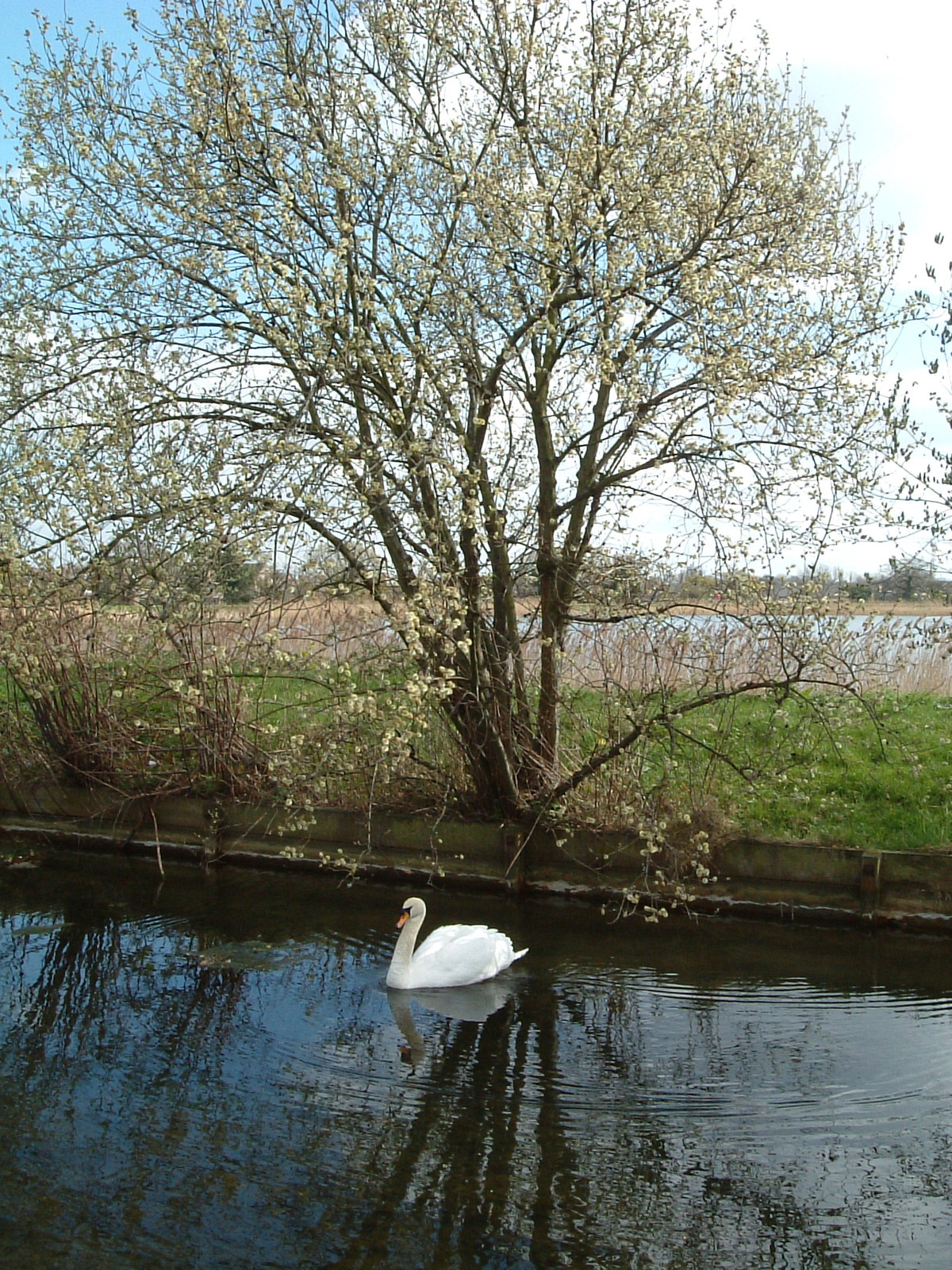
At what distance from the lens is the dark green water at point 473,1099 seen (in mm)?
5355

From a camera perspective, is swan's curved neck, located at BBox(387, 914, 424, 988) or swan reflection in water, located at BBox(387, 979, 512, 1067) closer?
swan reflection in water, located at BBox(387, 979, 512, 1067)

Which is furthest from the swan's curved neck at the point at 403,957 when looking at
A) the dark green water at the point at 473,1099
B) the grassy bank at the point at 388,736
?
the grassy bank at the point at 388,736

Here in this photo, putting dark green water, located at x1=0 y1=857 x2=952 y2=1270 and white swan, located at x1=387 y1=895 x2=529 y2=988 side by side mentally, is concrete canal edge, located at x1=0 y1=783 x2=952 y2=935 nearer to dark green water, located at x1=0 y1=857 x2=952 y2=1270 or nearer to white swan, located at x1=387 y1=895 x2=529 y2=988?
dark green water, located at x1=0 y1=857 x2=952 y2=1270

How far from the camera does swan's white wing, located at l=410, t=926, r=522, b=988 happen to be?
8656 millimetres

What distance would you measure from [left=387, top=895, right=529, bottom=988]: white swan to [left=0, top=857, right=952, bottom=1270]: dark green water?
0.19m

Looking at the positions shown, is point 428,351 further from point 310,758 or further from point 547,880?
point 547,880

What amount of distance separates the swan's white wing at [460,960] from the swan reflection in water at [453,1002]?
6cm

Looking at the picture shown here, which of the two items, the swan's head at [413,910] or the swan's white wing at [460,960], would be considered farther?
the swan's head at [413,910]

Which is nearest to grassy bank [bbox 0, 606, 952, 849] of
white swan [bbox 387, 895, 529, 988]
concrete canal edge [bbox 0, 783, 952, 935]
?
concrete canal edge [bbox 0, 783, 952, 935]

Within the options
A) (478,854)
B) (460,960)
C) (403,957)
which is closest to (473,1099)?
(460,960)

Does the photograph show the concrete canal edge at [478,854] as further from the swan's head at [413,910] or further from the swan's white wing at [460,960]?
the swan's white wing at [460,960]

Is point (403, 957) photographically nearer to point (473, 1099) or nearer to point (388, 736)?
point (388, 736)

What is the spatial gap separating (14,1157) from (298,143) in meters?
7.78

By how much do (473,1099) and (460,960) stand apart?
6.21 ft
